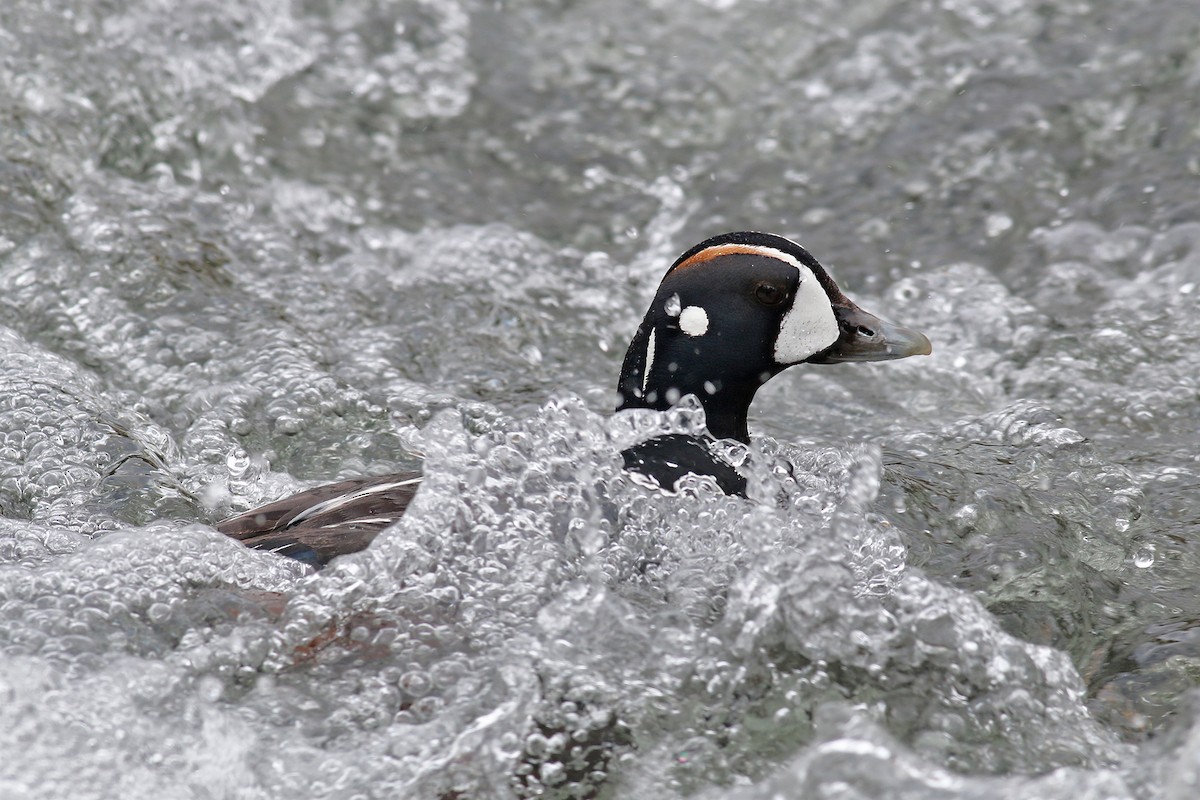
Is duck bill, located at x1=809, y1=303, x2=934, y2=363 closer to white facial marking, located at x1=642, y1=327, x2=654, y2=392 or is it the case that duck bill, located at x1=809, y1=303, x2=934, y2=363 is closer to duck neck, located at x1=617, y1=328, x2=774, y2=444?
duck neck, located at x1=617, y1=328, x2=774, y2=444

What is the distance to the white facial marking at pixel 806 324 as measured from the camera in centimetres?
420

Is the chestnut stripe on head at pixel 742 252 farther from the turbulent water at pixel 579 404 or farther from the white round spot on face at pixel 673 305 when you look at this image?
the turbulent water at pixel 579 404

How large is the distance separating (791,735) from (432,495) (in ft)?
3.87

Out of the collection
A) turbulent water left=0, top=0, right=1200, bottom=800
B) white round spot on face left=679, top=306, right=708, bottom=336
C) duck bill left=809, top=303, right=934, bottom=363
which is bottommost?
turbulent water left=0, top=0, right=1200, bottom=800

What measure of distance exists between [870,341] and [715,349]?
1.61 ft

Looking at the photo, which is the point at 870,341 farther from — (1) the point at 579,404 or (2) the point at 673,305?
(1) the point at 579,404

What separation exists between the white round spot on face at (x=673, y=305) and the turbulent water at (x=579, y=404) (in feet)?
1.09

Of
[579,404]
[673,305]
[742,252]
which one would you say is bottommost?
[579,404]

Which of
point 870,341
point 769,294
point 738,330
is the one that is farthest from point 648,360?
point 870,341

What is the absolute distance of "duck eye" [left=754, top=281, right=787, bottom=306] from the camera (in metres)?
4.16

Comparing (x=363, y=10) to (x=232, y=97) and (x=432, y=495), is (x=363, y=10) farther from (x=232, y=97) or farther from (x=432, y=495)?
(x=432, y=495)

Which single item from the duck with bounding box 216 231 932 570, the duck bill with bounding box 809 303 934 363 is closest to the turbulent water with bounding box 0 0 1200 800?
the duck with bounding box 216 231 932 570

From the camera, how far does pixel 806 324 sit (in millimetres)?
4227

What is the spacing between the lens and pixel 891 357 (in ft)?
14.4
